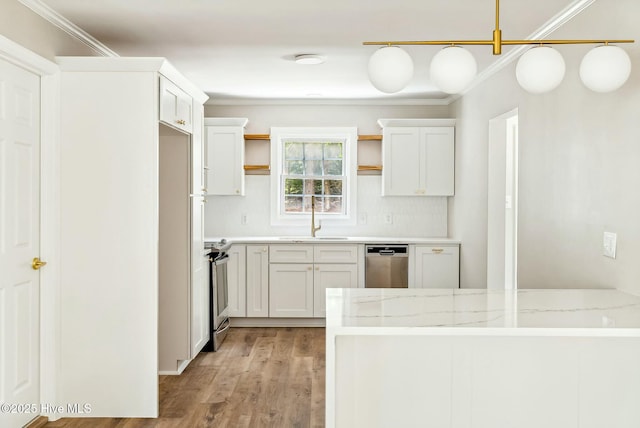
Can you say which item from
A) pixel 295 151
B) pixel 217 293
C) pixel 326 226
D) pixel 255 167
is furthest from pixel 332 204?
pixel 217 293

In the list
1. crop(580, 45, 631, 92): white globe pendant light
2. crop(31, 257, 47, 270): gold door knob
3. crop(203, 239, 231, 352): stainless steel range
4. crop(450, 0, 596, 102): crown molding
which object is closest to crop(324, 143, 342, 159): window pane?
crop(203, 239, 231, 352): stainless steel range

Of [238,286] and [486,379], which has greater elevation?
[486,379]

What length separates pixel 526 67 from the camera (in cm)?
202

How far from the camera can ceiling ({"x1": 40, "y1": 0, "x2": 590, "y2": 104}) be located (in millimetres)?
3328

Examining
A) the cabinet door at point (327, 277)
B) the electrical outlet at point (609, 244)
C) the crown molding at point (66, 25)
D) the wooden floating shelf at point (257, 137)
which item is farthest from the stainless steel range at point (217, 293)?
the electrical outlet at point (609, 244)

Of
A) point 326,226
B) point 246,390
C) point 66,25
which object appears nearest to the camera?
point 66,25

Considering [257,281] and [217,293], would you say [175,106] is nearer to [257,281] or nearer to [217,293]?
[217,293]

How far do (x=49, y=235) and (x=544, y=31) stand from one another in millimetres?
3326

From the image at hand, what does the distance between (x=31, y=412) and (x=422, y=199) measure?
4503 millimetres

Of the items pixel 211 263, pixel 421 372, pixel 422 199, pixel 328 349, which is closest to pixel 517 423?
pixel 421 372

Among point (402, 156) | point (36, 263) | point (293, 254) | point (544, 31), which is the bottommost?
point (293, 254)

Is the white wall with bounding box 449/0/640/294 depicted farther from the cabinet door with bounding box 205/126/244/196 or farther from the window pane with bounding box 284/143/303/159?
the cabinet door with bounding box 205/126/244/196

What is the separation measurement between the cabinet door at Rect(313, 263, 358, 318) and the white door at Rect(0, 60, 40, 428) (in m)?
3.02

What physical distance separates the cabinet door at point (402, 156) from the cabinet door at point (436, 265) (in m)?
0.72
